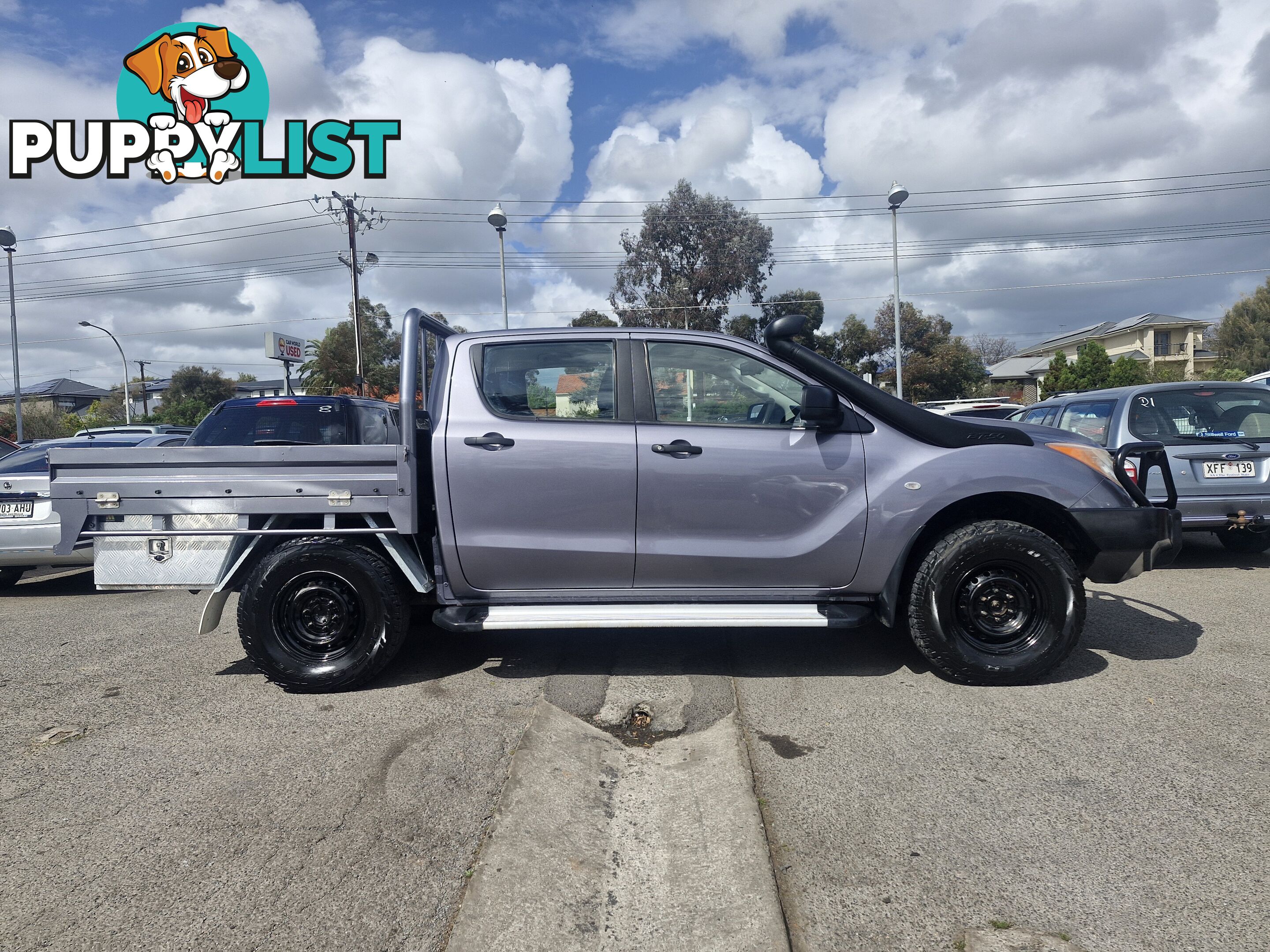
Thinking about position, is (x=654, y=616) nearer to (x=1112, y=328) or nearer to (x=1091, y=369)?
(x=1091, y=369)

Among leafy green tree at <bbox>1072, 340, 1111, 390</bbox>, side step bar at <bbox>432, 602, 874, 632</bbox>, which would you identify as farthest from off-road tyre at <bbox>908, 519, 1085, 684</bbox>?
leafy green tree at <bbox>1072, 340, 1111, 390</bbox>

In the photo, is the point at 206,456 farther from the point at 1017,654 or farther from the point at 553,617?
the point at 1017,654

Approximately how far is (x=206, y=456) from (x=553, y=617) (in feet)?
6.44

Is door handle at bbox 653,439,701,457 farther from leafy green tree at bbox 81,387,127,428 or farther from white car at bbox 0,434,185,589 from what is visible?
leafy green tree at bbox 81,387,127,428

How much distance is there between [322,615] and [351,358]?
36.6 m

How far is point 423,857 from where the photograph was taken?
106 inches

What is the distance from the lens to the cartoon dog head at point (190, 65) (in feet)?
42.1

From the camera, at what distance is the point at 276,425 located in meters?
6.42

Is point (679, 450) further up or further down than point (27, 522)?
further up

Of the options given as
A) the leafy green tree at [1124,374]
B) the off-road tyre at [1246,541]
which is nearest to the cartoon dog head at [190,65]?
the off-road tyre at [1246,541]

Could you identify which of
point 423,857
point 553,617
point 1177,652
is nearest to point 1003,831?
point 423,857

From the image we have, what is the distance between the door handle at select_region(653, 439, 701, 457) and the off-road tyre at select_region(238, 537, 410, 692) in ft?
5.23

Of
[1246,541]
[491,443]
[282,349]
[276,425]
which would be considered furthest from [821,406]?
[282,349]

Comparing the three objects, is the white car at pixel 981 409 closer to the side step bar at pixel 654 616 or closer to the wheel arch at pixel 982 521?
the wheel arch at pixel 982 521
